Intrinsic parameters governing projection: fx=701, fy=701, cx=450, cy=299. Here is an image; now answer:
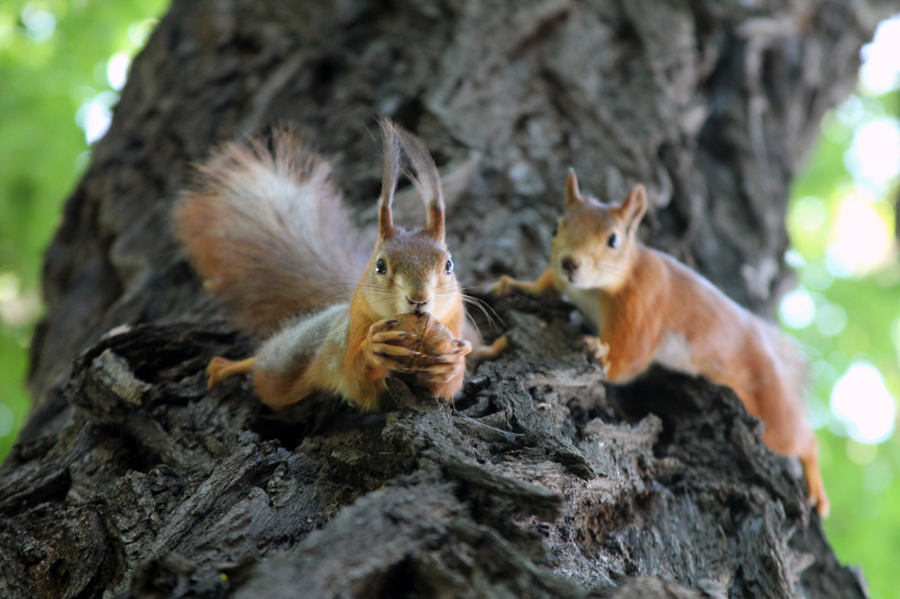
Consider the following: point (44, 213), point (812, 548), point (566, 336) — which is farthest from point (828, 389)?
point (44, 213)

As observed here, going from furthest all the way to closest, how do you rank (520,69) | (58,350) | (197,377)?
(520,69), (58,350), (197,377)

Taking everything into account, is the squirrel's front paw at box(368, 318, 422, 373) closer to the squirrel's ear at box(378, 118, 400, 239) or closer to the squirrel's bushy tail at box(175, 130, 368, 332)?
the squirrel's ear at box(378, 118, 400, 239)

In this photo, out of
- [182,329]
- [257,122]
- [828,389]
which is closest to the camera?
[182,329]

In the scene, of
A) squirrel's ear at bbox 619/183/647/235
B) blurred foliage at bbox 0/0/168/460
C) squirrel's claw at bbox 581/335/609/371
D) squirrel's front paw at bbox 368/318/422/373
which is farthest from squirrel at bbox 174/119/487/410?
blurred foliage at bbox 0/0/168/460

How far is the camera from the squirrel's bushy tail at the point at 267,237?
6.21 feet

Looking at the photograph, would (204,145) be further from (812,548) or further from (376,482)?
(812,548)

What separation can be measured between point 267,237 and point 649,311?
3.75 ft

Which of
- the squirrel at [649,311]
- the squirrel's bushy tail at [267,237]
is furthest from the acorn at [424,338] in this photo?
the squirrel at [649,311]

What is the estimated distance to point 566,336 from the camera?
1813 millimetres

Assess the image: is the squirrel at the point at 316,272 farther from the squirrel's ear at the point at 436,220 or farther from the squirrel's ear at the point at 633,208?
the squirrel's ear at the point at 633,208

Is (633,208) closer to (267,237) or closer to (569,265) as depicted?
(569,265)

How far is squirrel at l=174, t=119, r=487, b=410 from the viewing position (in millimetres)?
1353

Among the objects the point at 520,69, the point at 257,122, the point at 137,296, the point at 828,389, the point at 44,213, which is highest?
the point at 44,213

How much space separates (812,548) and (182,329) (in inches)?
66.3
